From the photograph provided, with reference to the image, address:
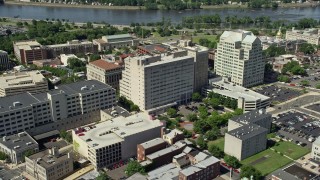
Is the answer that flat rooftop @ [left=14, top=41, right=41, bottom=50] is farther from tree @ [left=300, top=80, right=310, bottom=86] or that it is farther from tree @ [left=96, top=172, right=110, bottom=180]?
tree @ [left=300, top=80, right=310, bottom=86]

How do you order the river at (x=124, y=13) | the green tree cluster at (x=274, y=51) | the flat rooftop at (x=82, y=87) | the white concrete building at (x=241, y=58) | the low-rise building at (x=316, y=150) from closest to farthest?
the low-rise building at (x=316, y=150) → the flat rooftop at (x=82, y=87) → the white concrete building at (x=241, y=58) → the green tree cluster at (x=274, y=51) → the river at (x=124, y=13)

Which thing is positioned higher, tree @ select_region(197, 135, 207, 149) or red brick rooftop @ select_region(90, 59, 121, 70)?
red brick rooftop @ select_region(90, 59, 121, 70)

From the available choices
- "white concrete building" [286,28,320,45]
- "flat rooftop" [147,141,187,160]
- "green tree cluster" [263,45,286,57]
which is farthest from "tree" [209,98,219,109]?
"white concrete building" [286,28,320,45]

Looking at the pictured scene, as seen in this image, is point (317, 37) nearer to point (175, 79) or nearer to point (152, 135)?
point (175, 79)

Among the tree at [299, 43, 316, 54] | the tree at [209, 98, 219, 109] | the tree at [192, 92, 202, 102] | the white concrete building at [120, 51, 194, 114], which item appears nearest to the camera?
the white concrete building at [120, 51, 194, 114]

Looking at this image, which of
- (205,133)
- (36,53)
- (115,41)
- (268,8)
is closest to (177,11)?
(268,8)

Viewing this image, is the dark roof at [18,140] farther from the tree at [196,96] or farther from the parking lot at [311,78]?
the parking lot at [311,78]

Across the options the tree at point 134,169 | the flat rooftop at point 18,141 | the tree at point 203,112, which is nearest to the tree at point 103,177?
the tree at point 134,169
